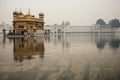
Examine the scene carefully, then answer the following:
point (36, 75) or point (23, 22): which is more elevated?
point (23, 22)

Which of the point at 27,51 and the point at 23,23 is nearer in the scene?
the point at 27,51

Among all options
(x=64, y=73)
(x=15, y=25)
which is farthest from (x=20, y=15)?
(x=64, y=73)

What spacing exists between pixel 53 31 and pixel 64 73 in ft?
499

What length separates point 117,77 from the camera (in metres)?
7.56

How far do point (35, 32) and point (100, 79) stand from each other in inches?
2503

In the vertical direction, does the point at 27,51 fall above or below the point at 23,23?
below

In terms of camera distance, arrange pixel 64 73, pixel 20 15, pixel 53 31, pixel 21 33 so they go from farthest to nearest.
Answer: pixel 53 31 → pixel 20 15 → pixel 21 33 → pixel 64 73

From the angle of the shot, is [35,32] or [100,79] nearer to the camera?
[100,79]

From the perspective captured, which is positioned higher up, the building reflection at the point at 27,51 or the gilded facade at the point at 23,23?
the gilded facade at the point at 23,23

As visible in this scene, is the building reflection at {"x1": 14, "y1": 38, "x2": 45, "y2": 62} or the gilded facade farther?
the gilded facade

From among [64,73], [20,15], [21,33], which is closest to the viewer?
[64,73]

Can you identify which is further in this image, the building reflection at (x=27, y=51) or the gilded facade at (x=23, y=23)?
the gilded facade at (x=23, y=23)

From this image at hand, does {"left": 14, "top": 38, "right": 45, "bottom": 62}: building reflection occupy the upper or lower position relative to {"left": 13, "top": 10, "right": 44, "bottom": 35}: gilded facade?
lower

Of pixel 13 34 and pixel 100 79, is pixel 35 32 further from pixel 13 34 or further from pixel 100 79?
pixel 100 79
